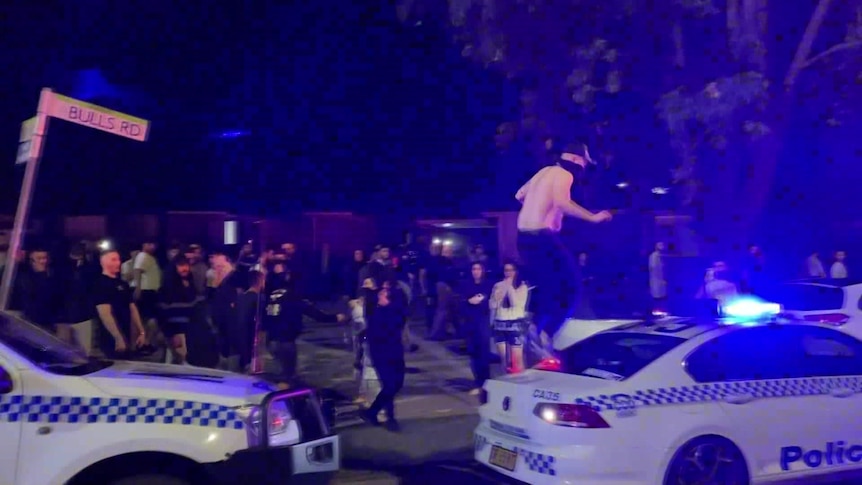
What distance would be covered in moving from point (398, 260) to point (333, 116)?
2474 mm

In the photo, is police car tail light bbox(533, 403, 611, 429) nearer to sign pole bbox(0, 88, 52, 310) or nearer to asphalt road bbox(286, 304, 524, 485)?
asphalt road bbox(286, 304, 524, 485)

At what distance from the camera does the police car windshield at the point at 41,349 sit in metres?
4.46

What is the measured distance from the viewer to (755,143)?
1116cm

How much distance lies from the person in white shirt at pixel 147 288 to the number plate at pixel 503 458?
556 centimetres

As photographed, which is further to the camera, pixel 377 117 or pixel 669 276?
pixel 377 117

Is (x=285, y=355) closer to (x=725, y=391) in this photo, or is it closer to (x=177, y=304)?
(x=177, y=304)

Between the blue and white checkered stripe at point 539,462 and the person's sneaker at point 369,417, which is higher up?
the blue and white checkered stripe at point 539,462

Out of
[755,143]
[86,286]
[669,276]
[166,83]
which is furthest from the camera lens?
[166,83]

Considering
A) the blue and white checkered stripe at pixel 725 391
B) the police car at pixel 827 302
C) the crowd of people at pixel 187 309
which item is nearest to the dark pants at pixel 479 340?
the crowd of people at pixel 187 309

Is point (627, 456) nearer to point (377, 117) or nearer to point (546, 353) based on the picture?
point (546, 353)

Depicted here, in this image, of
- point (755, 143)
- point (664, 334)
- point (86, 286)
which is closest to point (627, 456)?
point (664, 334)

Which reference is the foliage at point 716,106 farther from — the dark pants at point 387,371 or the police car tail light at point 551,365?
the police car tail light at point 551,365

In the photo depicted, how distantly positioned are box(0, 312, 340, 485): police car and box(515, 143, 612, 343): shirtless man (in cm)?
603

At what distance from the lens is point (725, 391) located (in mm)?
5582
